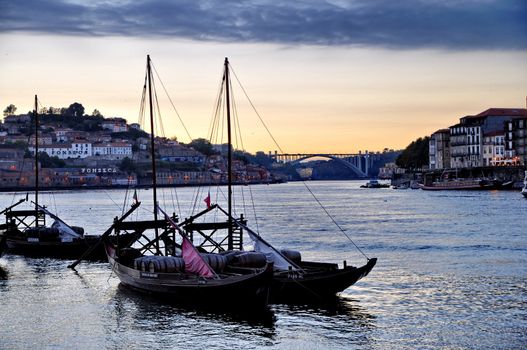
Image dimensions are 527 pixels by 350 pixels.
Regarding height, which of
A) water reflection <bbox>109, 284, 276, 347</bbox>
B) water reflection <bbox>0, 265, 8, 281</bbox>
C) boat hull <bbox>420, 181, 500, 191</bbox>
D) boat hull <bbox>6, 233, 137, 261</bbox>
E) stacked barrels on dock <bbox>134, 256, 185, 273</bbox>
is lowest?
water reflection <bbox>109, 284, 276, 347</bbox>

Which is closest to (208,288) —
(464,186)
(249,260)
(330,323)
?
(249,260)

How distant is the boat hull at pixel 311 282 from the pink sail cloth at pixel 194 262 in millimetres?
2192

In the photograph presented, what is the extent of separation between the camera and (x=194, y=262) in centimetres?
3127

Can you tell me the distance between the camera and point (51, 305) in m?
32.8

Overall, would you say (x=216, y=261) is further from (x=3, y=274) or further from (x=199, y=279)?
(x=3, y=274)

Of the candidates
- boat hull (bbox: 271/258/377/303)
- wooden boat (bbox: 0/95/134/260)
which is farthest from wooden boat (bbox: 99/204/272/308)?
wooden boat (bbox: 0/95/134/260)

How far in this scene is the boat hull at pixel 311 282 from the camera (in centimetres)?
3064

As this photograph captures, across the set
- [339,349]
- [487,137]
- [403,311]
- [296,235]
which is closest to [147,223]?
[403,311]

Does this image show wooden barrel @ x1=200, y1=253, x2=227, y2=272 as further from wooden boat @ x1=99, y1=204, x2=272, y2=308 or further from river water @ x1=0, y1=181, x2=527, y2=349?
river water @ x1=0, y1=181, x2=527, y2=349

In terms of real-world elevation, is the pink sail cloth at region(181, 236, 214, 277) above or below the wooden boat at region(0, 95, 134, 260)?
above

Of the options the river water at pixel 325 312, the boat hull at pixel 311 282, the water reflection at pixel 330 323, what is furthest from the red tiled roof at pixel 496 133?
the boat hull at pixel 311 282

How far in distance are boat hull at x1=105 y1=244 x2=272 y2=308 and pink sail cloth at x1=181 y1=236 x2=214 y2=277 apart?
27 cm

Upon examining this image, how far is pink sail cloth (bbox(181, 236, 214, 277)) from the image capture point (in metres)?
30.6

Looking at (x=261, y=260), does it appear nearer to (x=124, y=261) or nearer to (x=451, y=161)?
(x=124, y=261)
